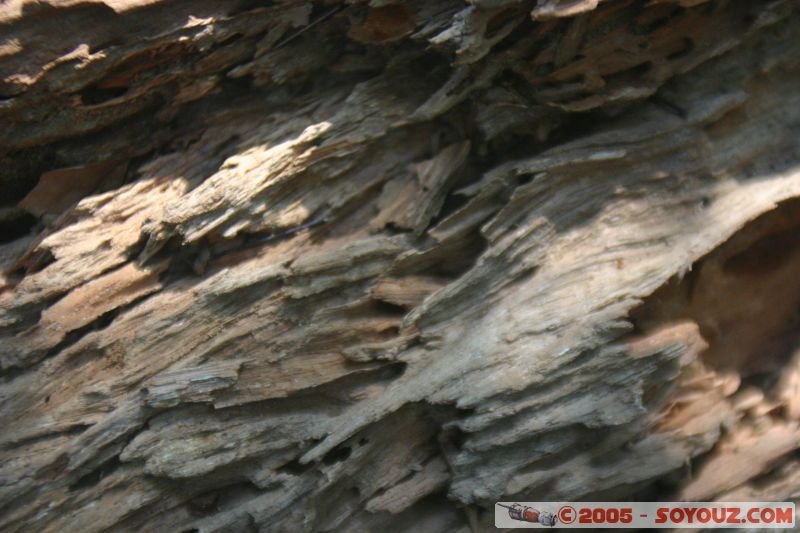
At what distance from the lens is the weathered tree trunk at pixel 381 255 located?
149 inches

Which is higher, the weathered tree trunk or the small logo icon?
the weathered tree trunk

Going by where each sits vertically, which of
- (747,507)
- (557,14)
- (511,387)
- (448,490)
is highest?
(557,14)

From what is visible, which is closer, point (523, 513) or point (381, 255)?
point (523, 513)

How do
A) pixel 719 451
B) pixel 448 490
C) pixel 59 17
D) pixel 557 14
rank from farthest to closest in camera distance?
1. pixel 719 451
2. pixel 448 490
3. pixel 59 17
4. pixel 557 14

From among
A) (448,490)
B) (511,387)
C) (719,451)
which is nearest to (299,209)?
(511,387)

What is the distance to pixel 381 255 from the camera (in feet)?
13.1

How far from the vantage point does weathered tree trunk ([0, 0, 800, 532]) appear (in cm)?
378

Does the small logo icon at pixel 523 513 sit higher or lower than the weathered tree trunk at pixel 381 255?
lower

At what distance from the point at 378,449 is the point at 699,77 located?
291 centimetres

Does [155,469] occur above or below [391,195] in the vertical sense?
below

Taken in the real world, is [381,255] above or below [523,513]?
above

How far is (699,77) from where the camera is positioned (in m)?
4.13

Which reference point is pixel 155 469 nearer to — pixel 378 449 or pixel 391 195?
pixel 378 449

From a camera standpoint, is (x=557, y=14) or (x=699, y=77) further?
(x=699, y=77)
